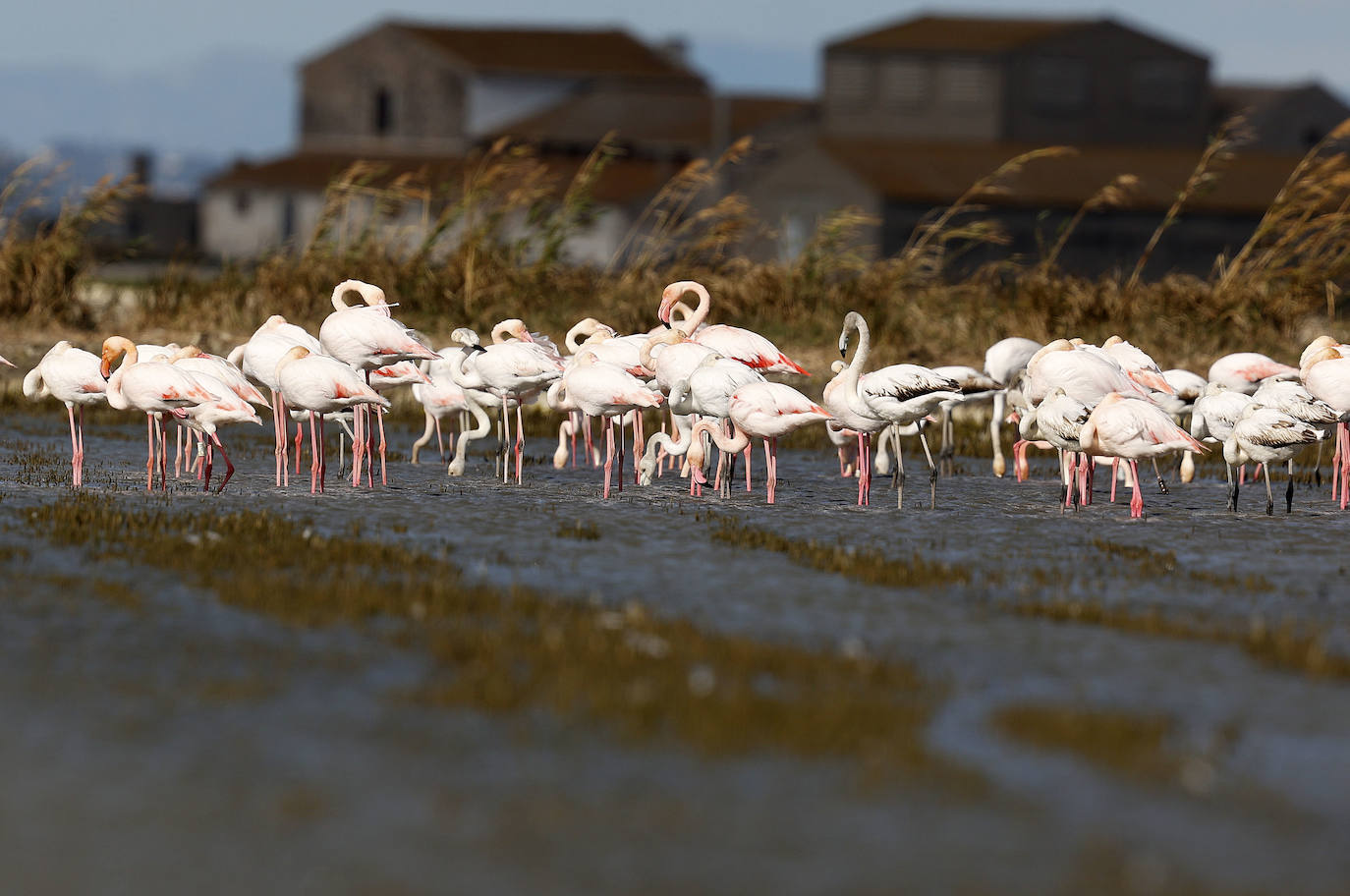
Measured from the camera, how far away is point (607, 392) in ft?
43.5

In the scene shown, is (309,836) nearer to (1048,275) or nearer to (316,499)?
(316,499)

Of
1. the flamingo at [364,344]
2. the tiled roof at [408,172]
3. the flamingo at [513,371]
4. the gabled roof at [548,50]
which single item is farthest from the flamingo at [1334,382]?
the gabled roof at [548,50]

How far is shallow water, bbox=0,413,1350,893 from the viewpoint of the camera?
470cm

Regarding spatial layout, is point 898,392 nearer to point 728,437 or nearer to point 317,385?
point 728,437

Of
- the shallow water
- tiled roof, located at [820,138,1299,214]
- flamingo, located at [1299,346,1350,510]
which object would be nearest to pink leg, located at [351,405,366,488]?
the shallow water

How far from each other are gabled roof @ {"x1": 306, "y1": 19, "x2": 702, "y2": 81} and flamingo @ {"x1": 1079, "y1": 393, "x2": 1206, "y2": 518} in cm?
5774

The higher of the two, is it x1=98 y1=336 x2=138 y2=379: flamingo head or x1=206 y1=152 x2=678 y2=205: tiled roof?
x1=206 y1=152 x2=678 y2=205: tiled roof

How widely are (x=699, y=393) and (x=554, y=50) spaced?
5917 centimetres

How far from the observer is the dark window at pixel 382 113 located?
7088 centimetres

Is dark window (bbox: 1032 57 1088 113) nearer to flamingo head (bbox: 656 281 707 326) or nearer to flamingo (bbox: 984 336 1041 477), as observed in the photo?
flamingo (bbox: 984 336 1041 477)

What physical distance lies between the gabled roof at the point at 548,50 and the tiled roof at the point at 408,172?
15.3 feet

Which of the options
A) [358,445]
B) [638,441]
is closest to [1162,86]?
[638,441]

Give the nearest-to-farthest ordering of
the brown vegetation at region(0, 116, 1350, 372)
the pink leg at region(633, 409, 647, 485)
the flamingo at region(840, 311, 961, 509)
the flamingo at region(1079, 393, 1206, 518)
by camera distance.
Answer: the flamingo at region(1079, 393, 1206, 518)
the flamingo at region(840, 311, 961, 509)
the pink leg at region(633, 409, 647, 485)
the brown vegetation at region(0, 116, 1350, 372)

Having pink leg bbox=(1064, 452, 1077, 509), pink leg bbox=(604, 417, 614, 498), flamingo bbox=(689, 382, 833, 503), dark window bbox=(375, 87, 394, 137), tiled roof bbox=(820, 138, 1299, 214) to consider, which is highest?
dark window bbox=(375, 87, 394, 137)
